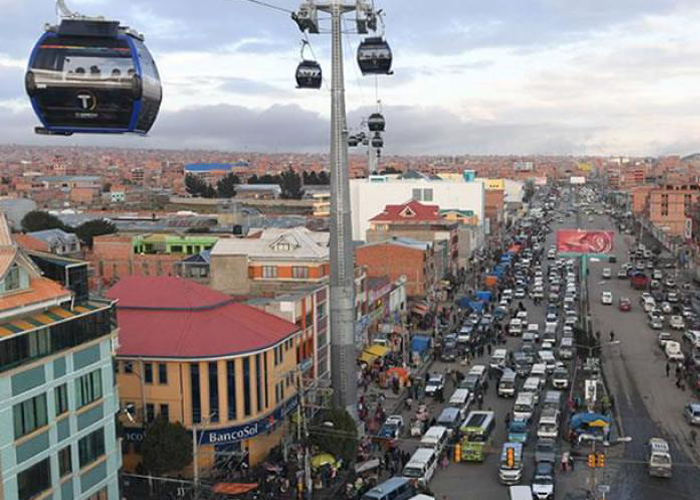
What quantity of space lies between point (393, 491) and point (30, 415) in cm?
810

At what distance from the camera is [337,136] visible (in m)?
24.2

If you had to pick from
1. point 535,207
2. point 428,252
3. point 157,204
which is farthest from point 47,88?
point 535,207

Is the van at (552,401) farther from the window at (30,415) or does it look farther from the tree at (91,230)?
the tree at (91,230)

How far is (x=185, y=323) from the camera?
22703 millimetres

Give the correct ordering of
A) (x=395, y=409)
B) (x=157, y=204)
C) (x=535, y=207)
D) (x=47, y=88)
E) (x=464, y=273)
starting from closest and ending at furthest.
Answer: (x=47, y=88)
(x=395, y=409)
(x=464, y=273)
(x=157, y=204)
(x=535, y=207)

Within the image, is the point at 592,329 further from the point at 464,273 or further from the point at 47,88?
the point at 47,88

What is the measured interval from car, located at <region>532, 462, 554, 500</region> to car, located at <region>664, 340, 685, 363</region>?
616 inches

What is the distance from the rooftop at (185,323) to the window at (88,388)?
430 cm

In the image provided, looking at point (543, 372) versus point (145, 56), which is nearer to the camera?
point (145, 56)

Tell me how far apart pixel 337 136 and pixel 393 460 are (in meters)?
8.92

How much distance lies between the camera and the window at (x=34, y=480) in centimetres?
1480

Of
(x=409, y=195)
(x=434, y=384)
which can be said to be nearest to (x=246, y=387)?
(x=434, y=384)

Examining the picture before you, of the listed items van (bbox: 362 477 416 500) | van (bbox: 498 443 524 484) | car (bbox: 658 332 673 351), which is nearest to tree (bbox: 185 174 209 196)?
car (bbox: 658 332 673 351)

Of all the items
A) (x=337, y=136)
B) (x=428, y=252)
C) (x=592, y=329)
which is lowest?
(x=592, y=329)
